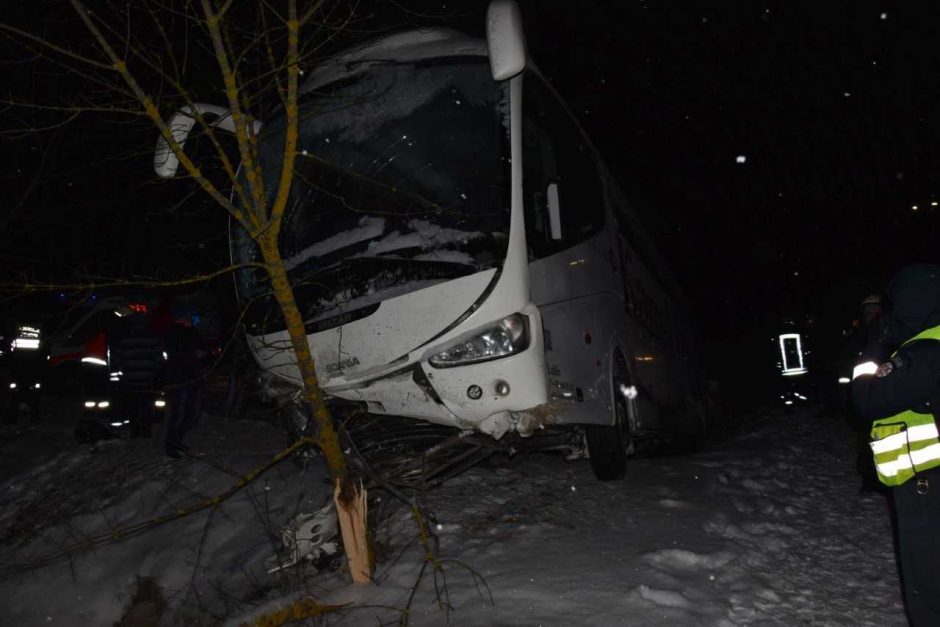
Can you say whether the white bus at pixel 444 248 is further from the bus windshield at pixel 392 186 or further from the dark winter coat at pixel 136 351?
the dark winter coat at pixel 136 351

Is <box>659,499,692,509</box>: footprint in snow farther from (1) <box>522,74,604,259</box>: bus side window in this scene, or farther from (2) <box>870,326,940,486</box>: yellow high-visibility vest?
(2) <box>870,326,940,486</box>: yellow high-visibility vest

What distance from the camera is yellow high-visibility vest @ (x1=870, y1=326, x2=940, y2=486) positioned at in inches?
109

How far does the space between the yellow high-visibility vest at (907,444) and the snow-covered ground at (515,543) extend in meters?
1.04

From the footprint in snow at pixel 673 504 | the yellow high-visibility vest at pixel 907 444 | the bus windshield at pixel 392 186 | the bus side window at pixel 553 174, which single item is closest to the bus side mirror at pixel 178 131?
the bus windshield at pixel 392 186

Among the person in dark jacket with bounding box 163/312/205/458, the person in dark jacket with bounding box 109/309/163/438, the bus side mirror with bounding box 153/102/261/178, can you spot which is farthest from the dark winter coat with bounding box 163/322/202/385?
the bus side mirror with bounding box 153/102/261/178

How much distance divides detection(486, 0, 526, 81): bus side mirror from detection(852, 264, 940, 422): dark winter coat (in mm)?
2276

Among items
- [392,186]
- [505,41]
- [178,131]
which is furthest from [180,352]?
[505,41]

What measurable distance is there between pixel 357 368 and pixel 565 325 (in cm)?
151

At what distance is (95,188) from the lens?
13.1 metres

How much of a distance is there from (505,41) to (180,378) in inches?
196

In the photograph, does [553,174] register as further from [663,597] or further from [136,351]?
[136,351]

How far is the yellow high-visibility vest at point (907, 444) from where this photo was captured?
9.08ft

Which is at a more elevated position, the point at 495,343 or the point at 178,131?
the point at 178,131

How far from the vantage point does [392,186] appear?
459 centimetres
